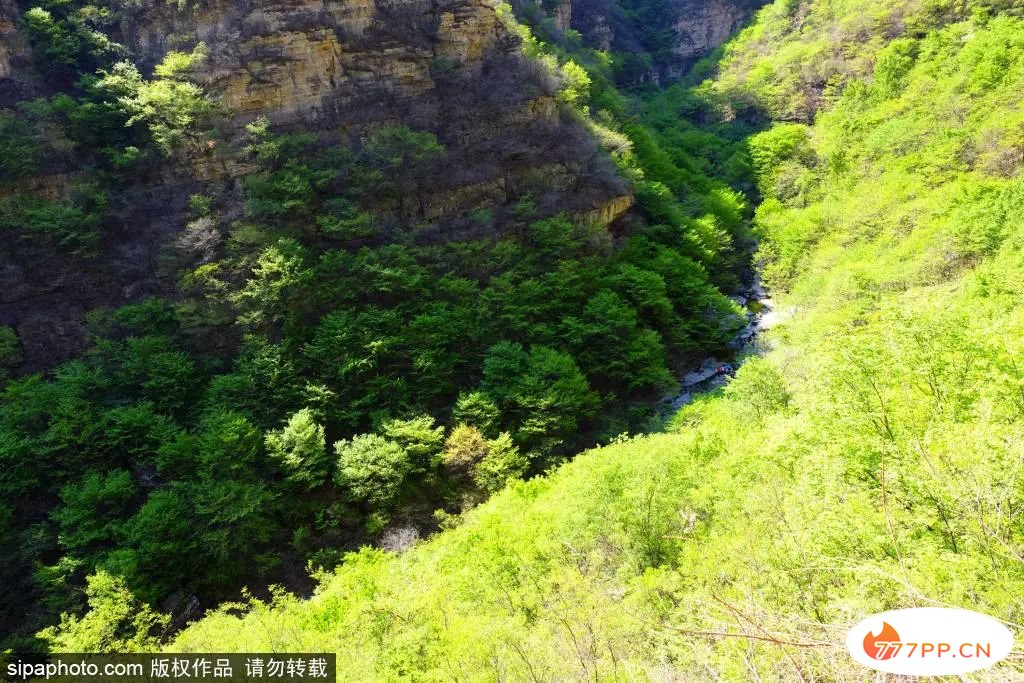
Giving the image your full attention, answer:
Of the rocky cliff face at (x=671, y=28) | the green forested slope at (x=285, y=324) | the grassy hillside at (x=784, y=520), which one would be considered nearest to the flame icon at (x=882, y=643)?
the grassy hillside at (x=784, y=520)

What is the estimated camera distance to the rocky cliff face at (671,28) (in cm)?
7156

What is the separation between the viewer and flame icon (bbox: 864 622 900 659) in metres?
3.55

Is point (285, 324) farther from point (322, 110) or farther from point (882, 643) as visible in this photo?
point (882, 643)

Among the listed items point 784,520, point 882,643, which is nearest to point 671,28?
point 784,520

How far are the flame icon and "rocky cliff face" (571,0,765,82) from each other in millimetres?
76952

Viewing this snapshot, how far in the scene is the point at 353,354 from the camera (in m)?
24.7

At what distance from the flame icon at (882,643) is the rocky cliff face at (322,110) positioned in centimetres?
2837

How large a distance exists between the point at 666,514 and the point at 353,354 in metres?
16.4

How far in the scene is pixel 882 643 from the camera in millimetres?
3637

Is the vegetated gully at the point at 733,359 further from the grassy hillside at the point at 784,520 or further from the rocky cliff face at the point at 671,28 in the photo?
the rocky cliff face at the point at 671,28

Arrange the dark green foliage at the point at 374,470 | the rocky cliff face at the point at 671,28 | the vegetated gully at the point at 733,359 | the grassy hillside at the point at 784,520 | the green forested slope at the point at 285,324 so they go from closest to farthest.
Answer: the grassy hillside at the point at 784,520, the green forested slope at the point at 285,324, the dark green foliage at the point at 374,470, the vegetated gully at the point at 733,359, the rocky cliff face at the point at 671,28

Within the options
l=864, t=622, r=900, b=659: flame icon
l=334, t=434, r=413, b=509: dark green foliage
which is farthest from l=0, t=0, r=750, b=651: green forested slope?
l=864, t=622, r=900, b=659: flame icon

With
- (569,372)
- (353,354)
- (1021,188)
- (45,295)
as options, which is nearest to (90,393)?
(45,295)

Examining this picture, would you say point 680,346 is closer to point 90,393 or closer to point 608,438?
point 608,438
